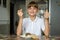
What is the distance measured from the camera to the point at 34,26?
2225 mm

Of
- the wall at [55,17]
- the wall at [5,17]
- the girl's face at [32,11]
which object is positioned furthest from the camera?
the wall at [5,17]

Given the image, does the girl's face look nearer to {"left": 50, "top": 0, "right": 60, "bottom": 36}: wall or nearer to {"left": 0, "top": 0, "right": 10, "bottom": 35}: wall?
{"left": 50, "top": 0, "right": 60, "bottom": 36}: wall

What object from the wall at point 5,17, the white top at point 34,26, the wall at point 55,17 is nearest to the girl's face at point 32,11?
the white top at point 34,26

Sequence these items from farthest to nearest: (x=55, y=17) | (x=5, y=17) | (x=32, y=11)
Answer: (x=5, y=17) < (x=55, y=17) < (x=32, y=11)

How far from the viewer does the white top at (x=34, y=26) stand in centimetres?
221

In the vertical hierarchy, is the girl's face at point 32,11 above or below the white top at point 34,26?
above

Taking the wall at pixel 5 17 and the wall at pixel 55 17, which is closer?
the wall at pixel 55 17

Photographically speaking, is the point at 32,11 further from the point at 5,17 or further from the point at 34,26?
the point at 5,17

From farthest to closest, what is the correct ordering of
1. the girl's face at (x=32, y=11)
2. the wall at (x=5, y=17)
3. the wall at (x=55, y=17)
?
1. the wall at (x=5, y=17)
2. the wall at (x=55, y=17)
3. the girl's face at (x=32, y=11)

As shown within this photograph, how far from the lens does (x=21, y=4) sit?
542 centimetres

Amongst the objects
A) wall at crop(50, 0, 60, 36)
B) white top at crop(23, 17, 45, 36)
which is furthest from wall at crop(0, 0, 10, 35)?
white top at crop(23, 17, 45, 36)

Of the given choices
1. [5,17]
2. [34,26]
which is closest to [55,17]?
[5,17]

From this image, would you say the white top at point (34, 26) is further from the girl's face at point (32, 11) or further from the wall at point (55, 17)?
the wall at point (55, 17)

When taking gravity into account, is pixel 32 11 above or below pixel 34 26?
above
